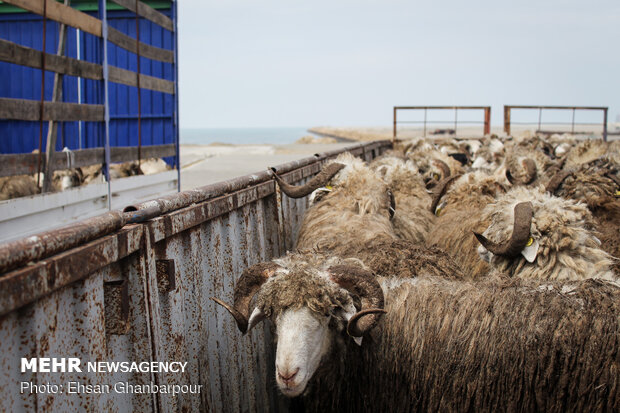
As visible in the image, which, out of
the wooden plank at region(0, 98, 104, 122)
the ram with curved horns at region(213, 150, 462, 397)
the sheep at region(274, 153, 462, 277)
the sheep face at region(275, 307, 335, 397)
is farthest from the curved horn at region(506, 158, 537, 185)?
the sheep face at region(275, 307, 335, 397)

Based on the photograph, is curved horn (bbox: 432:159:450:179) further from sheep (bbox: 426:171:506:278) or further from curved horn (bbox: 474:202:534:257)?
curved horn (bbox: 474:202:534:257)

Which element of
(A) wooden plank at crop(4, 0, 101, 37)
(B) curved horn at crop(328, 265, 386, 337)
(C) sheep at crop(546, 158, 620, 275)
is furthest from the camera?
(C) sheep at crop(546, 158, 620, 275)

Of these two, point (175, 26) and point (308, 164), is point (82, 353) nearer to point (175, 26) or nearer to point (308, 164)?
point (308, 164)

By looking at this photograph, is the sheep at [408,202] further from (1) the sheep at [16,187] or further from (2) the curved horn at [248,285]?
(1) the sheep at [16,187]

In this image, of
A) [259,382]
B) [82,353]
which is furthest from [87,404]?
[259,382]

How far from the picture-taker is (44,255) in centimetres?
186

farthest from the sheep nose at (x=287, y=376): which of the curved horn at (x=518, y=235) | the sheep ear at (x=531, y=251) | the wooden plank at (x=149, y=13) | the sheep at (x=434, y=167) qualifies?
the sheep at (x=434, y=167)

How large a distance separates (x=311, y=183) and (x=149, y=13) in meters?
4.36

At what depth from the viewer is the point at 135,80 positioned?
326 inches

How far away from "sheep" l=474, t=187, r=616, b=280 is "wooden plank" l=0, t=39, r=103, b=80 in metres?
4.30

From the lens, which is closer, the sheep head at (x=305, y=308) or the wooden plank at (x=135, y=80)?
the sheep head at (x=305, y=308)

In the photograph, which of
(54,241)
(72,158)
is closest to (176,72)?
(72,158)

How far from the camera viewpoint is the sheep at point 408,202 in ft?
21.7

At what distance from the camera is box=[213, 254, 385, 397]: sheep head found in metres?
2.95
